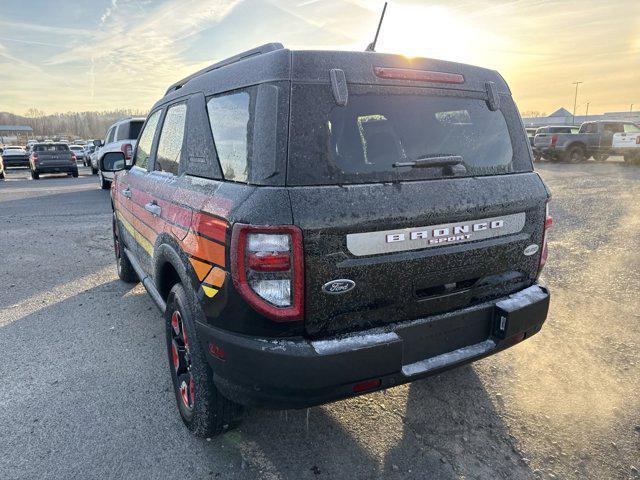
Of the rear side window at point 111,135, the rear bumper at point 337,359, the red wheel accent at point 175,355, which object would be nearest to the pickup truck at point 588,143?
the rear side window at point 111,135

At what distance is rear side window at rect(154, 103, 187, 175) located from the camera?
2.83 m

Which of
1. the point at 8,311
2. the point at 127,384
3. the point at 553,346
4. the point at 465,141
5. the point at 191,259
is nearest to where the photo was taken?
the point at 191,259

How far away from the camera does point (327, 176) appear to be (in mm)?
1926

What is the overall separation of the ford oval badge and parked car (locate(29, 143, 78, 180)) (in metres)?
21.7

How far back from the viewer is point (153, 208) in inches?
119

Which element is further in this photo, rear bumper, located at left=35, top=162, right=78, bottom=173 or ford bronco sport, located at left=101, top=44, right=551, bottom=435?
rear bumper, located at left=35, top=162, right=78, bottom=173

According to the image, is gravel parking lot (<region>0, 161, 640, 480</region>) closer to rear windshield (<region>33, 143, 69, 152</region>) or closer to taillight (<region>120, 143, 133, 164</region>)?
taillight (<region>120, 143, 133, 164</region>)

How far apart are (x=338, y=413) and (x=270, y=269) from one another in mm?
1342

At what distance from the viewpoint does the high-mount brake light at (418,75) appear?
7.05 ft

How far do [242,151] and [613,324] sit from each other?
12.0ft

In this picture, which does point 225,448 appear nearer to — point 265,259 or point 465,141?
point 265,259

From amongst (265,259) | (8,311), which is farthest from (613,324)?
(8,311)

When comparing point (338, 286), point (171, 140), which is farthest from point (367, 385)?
point (171, 140)

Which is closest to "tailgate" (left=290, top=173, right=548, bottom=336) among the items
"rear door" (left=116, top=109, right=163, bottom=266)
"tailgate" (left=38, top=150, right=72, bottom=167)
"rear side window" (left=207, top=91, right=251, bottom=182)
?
"rear side window" (left=207, top=91, right=251, bottom=182)
